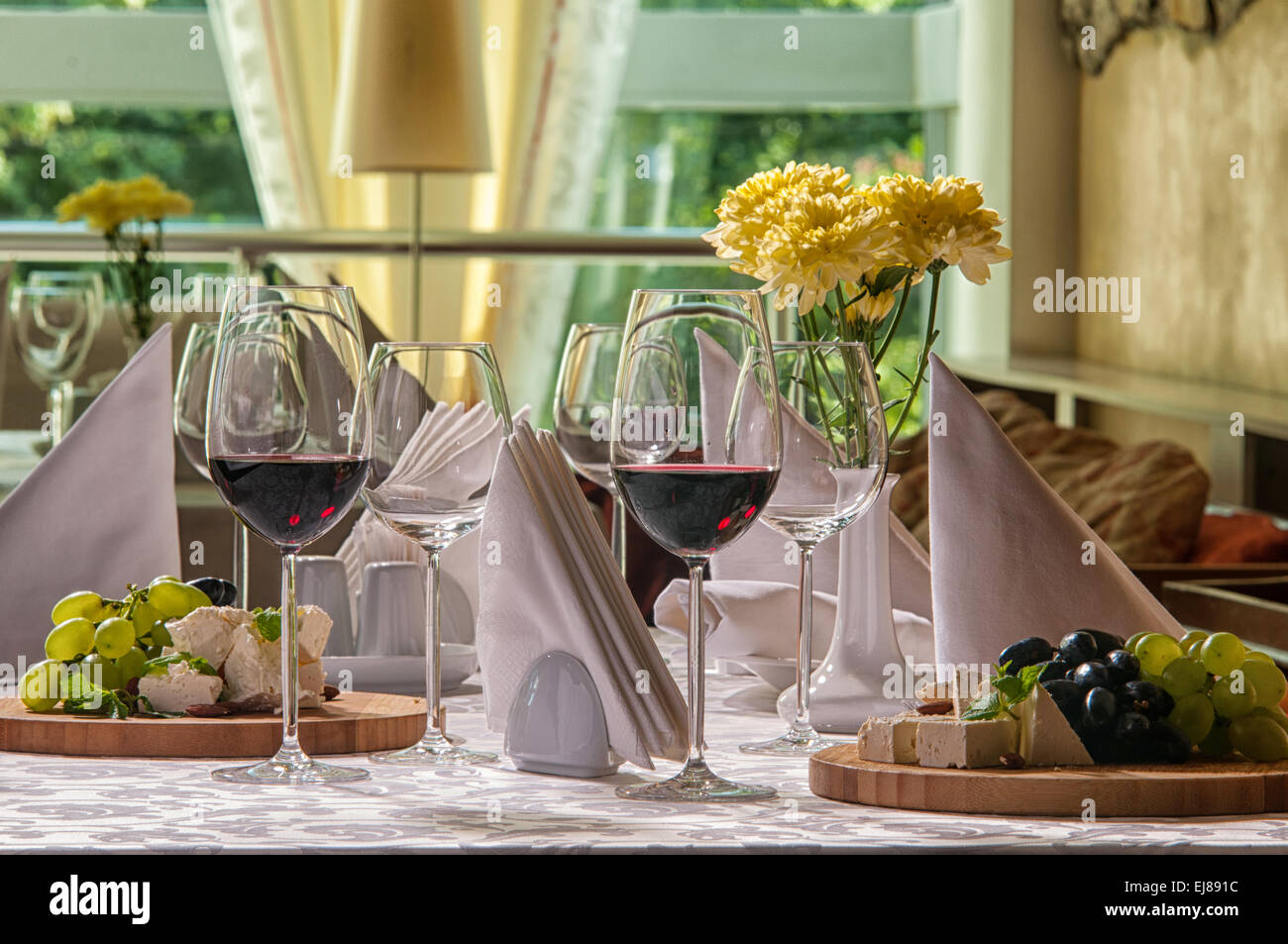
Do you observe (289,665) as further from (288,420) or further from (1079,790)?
(1079,790)

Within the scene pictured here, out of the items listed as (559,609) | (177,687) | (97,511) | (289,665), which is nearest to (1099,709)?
(559,609)

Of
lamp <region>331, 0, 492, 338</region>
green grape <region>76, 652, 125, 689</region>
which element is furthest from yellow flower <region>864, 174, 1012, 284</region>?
lamp <region>331, 0, 492, 338</region>

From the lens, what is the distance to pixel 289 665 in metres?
0.87

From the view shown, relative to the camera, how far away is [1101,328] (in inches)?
221

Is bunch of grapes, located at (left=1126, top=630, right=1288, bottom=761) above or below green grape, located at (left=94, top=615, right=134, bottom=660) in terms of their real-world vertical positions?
below

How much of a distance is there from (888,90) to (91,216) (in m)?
3.99

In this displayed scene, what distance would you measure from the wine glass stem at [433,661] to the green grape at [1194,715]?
0.39 m

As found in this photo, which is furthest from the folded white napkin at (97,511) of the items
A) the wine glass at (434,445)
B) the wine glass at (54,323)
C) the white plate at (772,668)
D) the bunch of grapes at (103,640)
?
the wine glass at (54,323)

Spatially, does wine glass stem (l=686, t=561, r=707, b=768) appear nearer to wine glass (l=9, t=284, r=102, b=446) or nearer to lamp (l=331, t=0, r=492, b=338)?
wine glass (l=9, t=284, r=102, b=446)

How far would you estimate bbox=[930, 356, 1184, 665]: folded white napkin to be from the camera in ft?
3.30

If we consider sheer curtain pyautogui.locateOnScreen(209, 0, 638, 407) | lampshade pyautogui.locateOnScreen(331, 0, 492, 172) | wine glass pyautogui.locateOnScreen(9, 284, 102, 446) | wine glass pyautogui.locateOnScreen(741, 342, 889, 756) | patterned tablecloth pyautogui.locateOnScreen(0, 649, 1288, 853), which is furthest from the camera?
sheer curtain pyautogui.locateOnScreen(209, 0, 638, 407)

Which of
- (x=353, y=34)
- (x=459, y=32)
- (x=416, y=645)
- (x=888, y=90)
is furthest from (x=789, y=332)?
(x=888, y=90)

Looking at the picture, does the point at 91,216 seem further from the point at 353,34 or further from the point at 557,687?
the point at 557,687

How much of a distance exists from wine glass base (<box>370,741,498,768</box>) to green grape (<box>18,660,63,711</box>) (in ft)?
0.62
